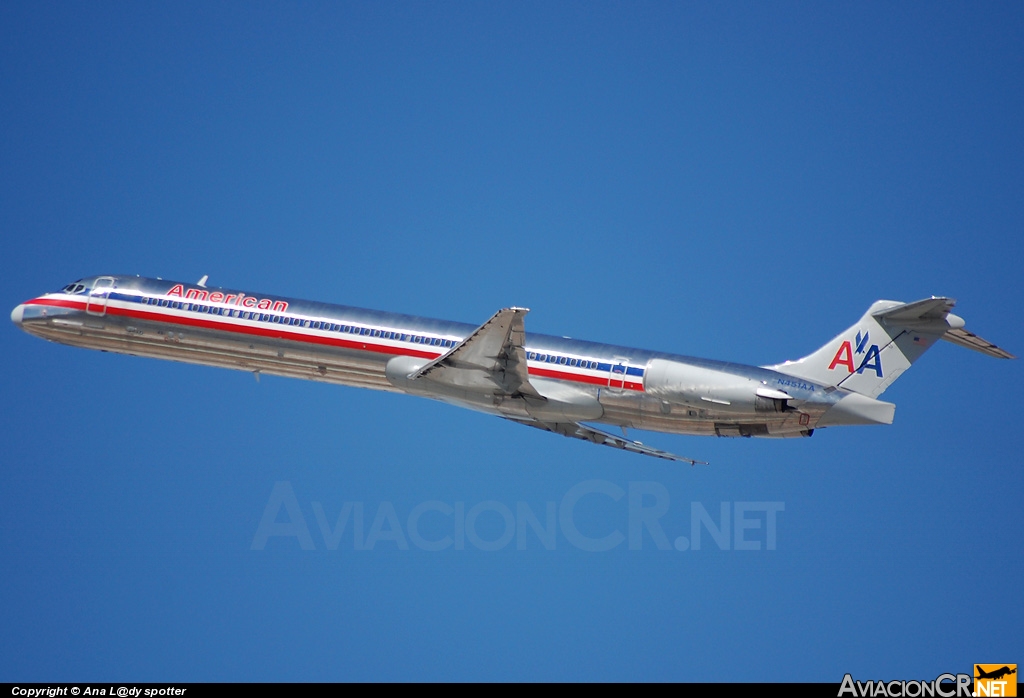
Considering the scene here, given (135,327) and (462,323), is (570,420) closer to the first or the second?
(462,323)

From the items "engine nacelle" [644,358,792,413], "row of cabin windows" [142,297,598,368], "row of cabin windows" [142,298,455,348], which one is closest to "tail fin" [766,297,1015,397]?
"engine nacelle" [644,358,792,413]

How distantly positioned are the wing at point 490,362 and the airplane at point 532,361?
0.15 feet

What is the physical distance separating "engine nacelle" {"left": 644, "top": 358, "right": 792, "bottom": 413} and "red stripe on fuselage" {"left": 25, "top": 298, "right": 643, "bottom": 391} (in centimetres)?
74

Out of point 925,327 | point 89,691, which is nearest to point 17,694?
point 89,691

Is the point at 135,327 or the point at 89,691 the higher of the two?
the point at 135,327

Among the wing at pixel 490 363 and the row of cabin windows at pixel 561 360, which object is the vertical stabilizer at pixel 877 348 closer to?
the row of cabin windows at pixel 561 360

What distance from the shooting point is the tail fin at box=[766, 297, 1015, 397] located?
41.1 metres

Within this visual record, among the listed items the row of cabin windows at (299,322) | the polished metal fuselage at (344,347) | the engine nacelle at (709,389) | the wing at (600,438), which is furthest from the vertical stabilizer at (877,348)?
the row of cabin windows at (299,322)

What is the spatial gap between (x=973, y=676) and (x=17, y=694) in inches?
1111

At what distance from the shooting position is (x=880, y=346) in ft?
139

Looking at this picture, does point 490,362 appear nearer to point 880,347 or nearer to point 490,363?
point 490,363

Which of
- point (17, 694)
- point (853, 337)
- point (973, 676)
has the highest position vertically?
point (853, 337)

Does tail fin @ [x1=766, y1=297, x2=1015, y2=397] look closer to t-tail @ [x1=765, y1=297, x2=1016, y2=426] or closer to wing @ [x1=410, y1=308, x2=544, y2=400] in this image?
t-tail @ [x1=765, y1=297, x2=1016, y2=426]

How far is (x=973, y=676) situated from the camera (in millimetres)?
39344
